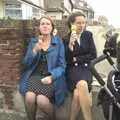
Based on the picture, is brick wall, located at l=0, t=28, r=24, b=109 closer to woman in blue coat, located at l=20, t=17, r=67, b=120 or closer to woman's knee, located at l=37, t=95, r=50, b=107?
woman in blue coat, located at l=20, t=17, r=67, b=120

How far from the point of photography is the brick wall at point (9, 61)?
6.34 meters

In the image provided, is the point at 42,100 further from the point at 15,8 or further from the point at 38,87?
the point at 15,8

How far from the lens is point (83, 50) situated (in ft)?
18.9

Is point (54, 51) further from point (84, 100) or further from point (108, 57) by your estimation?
A: point (108, 57)

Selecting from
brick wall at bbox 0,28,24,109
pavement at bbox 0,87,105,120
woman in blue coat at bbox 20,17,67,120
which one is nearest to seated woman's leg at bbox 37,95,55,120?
woman in blue coat at bbox 20,17,67,120

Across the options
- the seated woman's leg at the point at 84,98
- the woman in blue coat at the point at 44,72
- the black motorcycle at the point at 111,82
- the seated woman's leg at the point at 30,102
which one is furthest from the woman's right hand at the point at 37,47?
the black motorcycle at the point at 111,82

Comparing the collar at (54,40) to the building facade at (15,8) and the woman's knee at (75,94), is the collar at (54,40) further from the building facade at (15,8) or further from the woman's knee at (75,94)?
the building facade at (15,8)

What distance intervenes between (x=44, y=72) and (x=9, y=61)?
0.87 meters

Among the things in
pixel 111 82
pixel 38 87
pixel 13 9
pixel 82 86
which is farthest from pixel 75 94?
pixel 13 9

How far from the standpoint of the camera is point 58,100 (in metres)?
5.90

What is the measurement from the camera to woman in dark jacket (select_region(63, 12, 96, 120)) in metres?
5.48

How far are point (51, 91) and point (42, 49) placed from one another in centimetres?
56

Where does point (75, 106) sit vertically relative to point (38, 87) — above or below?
below

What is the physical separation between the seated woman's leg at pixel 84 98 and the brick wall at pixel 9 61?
1.26 meters
